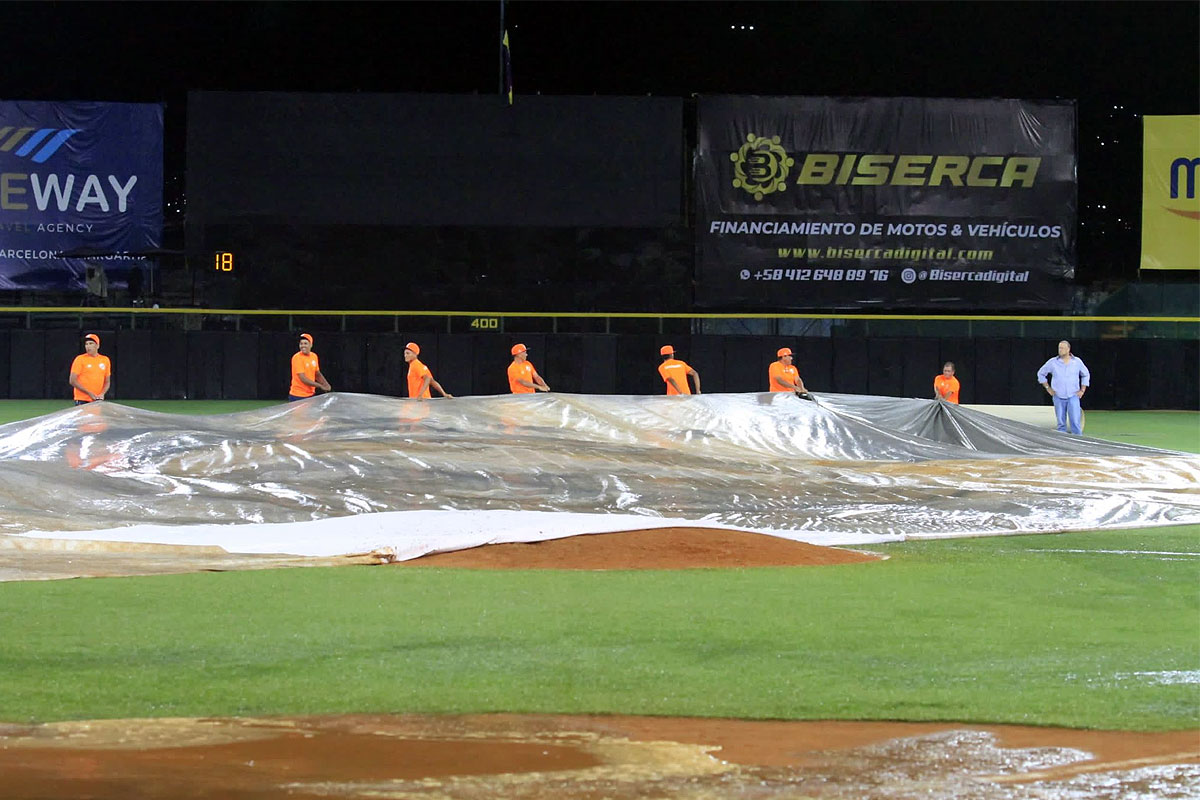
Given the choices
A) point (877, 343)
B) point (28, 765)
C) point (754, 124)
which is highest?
point (754, 124)

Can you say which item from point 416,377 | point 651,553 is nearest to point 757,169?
point 416,377

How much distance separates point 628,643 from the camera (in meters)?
6.90

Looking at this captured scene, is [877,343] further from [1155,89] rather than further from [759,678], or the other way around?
[759,678]

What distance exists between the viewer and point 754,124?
96.6 ft

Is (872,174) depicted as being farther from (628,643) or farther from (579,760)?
(579,760)

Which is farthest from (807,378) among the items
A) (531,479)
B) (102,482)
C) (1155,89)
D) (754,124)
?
(102,482)

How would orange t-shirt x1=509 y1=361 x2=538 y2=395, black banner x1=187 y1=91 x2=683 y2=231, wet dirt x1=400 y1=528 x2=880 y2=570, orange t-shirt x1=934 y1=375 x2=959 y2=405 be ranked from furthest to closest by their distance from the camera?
1. black banner x1=187 y1=91 x2=683 y2=231
2. orange t-shirt x1=934 y1=375 x2=959 y2=405
3. orange t-shirt x1=509 y1=361 x2=538 y2=395
4. wet dirt x1=400 y1=528 x2=880 y2=570

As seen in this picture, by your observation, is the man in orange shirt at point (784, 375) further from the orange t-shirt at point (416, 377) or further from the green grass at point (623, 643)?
the green grass at point (623, 643)

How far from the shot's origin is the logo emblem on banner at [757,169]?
29469 mm

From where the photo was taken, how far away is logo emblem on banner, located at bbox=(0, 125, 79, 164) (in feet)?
96.2

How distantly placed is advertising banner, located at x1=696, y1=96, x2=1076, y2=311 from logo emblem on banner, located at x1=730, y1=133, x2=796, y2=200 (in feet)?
0.07

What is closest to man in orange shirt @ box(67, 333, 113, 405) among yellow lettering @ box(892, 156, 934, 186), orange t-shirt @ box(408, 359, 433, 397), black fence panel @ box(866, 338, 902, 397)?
orange t-shirt @ box(408, 359, 433, 397)

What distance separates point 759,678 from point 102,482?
7.00 metres

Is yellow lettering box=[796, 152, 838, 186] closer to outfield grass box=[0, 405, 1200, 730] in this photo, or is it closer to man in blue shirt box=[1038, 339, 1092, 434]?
man in blue shirt box=[1038, 339, 1092, 434]
